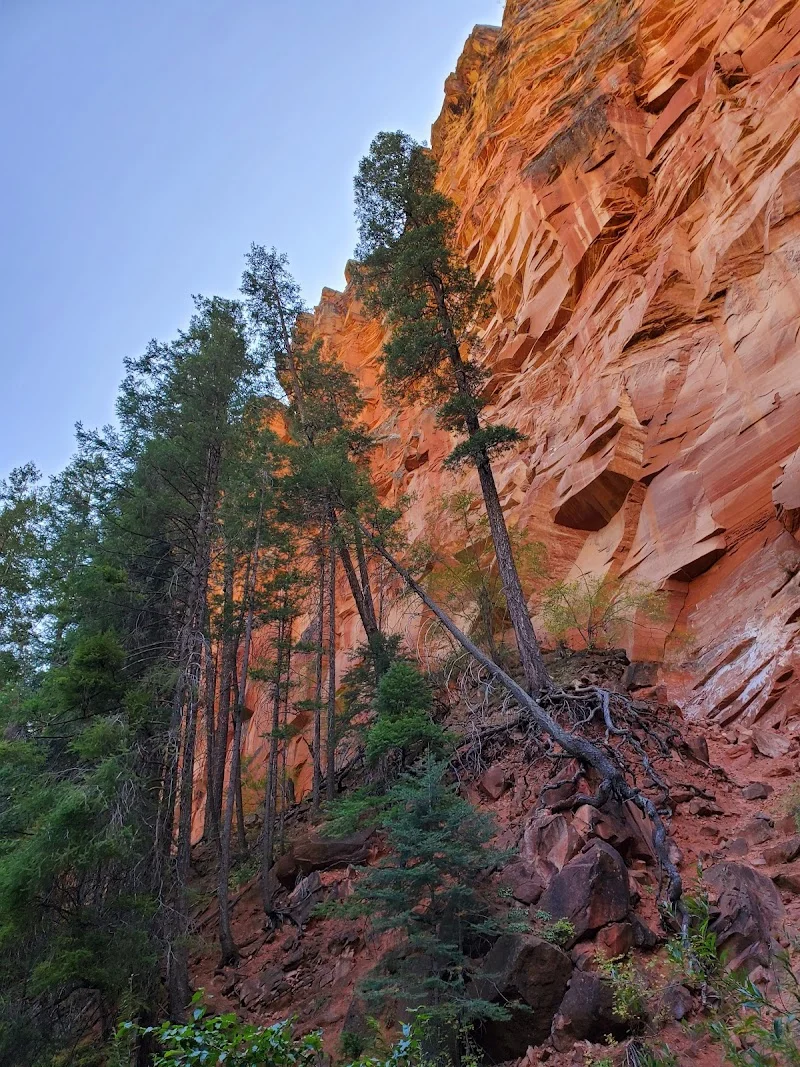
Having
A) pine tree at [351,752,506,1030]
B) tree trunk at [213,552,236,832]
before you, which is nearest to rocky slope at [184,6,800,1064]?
pine tree at [351,752,506,1030]

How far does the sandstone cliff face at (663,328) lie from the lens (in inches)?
472

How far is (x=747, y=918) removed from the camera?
5.23m

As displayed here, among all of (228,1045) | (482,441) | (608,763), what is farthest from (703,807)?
(482,441)

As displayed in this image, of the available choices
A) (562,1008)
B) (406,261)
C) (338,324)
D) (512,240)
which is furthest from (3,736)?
(338,324)

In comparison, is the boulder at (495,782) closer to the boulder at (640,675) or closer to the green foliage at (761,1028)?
the boulder at (640,675)

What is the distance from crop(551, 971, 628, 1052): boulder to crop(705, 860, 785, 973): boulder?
1107mm

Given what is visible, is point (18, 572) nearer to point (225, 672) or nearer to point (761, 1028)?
point (225, 672)

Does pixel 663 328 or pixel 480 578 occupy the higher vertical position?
pixel 663 328

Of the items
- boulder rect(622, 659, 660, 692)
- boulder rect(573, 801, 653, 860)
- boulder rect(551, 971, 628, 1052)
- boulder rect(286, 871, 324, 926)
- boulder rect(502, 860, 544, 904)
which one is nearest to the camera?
boulder rect(551, 971, 628, 1052)

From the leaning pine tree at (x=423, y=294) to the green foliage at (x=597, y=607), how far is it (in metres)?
2.60

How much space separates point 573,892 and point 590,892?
192 millimetres

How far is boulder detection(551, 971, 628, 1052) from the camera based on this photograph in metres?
5.20

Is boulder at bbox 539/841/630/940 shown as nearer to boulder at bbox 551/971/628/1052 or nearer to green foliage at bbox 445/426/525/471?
boulder at bbox 551/971/628/1052

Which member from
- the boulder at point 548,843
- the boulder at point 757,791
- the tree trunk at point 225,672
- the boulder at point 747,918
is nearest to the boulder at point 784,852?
the boulder at point 747,918
